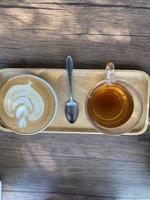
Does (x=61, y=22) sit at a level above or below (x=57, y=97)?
above

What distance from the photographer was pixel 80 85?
3.44 ft

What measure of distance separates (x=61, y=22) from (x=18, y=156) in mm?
329

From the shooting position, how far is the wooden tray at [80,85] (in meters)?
1.04

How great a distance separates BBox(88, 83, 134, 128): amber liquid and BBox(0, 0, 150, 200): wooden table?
0.19 feet

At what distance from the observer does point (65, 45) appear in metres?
1.06

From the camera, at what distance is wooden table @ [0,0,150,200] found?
105cm

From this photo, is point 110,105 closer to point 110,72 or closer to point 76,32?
point 110,72

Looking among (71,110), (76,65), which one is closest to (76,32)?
(76,65)

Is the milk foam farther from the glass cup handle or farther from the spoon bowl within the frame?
the glass cup handle

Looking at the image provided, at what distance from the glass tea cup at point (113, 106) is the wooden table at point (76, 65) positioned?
53mm

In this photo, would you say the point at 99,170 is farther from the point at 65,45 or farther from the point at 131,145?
the point at 65,45

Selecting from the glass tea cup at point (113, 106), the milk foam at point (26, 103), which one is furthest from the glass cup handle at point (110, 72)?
the milk foam at point (26, 103)

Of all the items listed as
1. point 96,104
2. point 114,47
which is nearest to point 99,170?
point 96,104

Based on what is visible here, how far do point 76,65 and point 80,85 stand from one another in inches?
1.9
